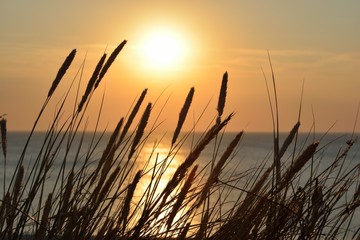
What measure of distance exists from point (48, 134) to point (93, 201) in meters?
0.31

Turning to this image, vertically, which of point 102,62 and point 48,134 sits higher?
point 102,62

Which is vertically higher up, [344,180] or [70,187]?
[344,180]

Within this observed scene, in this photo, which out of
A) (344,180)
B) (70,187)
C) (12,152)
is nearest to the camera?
(70,187)

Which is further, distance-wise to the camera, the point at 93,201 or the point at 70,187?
the point at 70,187

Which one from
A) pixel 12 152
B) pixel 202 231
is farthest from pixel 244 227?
pixel 12 152

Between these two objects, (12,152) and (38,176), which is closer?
(38,176)

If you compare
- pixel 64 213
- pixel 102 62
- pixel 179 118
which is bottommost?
pixel 64 213

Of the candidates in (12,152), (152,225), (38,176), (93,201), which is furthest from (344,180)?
(12,152)

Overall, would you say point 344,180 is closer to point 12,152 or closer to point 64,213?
point 64,213

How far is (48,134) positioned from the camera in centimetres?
228

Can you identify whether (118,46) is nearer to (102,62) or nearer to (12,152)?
(102,62)

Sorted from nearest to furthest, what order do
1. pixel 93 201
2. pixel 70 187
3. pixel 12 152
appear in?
pixel 93 201 → pixel 70 187 → pixel 12 152

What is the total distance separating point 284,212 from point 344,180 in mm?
491

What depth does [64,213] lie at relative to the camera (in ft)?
7.35
